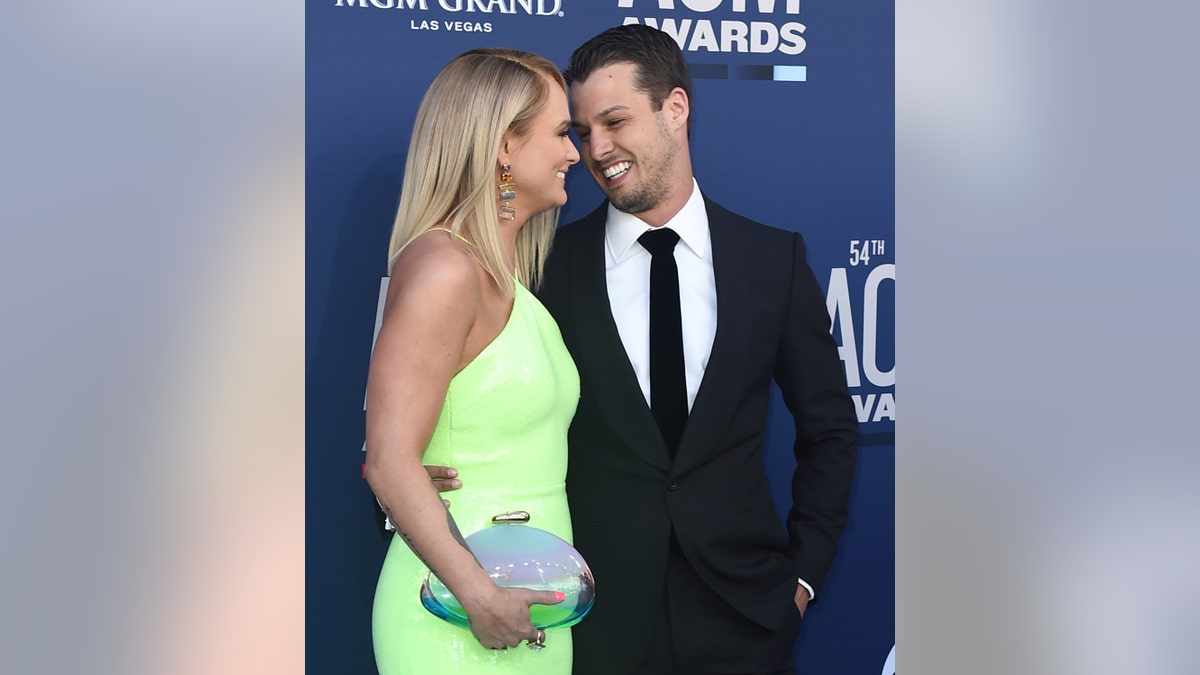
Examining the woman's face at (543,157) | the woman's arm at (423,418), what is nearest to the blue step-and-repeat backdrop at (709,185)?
the woman's face at (543,157)

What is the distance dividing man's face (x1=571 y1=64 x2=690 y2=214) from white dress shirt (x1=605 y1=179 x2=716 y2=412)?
0.07 metres

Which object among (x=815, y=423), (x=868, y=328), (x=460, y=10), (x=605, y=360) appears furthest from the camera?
(x=868, y=328)

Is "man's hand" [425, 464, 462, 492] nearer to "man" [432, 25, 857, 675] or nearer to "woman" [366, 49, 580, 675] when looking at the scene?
"woman" [366, 49, 580, 675]

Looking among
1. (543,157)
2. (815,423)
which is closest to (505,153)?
(543,157)

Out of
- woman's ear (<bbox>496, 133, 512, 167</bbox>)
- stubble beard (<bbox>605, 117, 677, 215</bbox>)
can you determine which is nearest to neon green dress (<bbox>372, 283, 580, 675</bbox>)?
woman's ear (<bbox>496, 133, 512, 167</bbox>)

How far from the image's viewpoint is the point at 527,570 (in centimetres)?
202

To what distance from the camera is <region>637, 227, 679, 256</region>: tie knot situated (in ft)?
8.73

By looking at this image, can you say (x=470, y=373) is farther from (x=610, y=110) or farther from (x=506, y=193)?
(x=610, y=110)

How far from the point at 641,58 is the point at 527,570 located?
1335 millimetres
